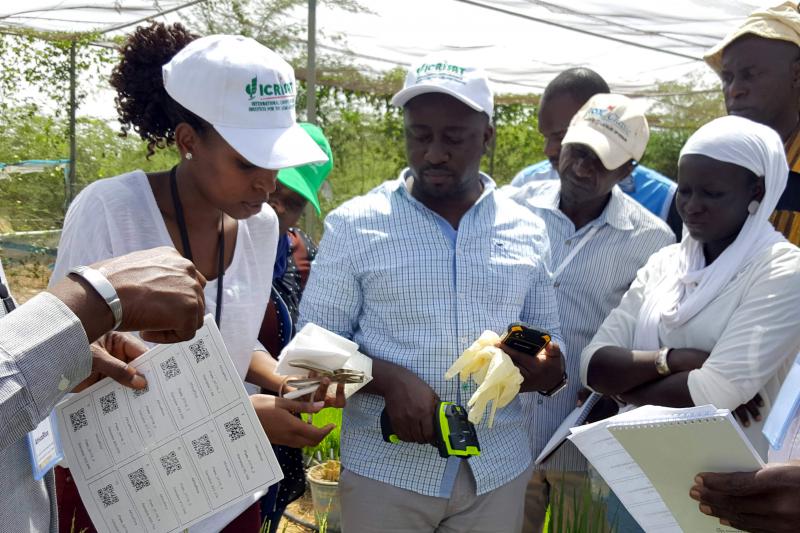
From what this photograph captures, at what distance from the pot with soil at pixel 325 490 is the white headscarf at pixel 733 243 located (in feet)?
6.98

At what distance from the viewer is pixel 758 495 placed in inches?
66.7

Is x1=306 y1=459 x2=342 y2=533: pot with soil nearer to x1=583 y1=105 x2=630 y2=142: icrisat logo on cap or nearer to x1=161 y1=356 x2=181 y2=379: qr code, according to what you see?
x1=583 y1=105 x2=630 y2=142: icrisat logo on cap

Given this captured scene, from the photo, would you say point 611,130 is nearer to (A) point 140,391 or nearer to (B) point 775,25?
(B) point 775,25

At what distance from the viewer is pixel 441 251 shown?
2.54 m

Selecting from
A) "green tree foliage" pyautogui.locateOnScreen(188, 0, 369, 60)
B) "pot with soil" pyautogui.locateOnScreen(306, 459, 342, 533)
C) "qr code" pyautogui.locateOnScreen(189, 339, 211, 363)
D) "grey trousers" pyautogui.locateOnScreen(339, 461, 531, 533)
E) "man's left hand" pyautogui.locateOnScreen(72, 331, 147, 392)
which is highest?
"green tree foliage" pyautogui.locateOnScreen(188, 0, 369, 60)

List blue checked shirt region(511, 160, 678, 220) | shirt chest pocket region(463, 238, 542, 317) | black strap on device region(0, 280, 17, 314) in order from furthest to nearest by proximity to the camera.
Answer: blue checked shirt region(511, 160, 678, 220) < shirt chest pocket region(463, 238, 542, 317) < black strap on device region(0, 280, 17, 314)

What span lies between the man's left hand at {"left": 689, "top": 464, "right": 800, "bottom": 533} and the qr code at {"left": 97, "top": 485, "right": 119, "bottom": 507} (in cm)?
121

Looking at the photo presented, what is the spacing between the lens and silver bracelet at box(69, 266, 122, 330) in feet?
4.03

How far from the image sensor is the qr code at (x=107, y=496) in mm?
1712

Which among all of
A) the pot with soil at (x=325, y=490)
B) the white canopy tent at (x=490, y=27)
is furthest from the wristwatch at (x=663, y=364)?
the white canopy tent at (x=490, y=27)

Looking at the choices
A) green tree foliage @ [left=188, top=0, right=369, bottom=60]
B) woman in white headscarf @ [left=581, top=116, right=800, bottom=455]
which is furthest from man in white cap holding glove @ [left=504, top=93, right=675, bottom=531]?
green tree foliage @ [left=188, top=0, right=369, bottom=60]

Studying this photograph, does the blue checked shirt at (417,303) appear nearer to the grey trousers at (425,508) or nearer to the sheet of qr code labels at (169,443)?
the grey trousers at (425,508)

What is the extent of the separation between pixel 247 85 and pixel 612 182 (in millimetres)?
1775

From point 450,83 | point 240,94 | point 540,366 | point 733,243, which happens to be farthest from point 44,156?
point 733,243
